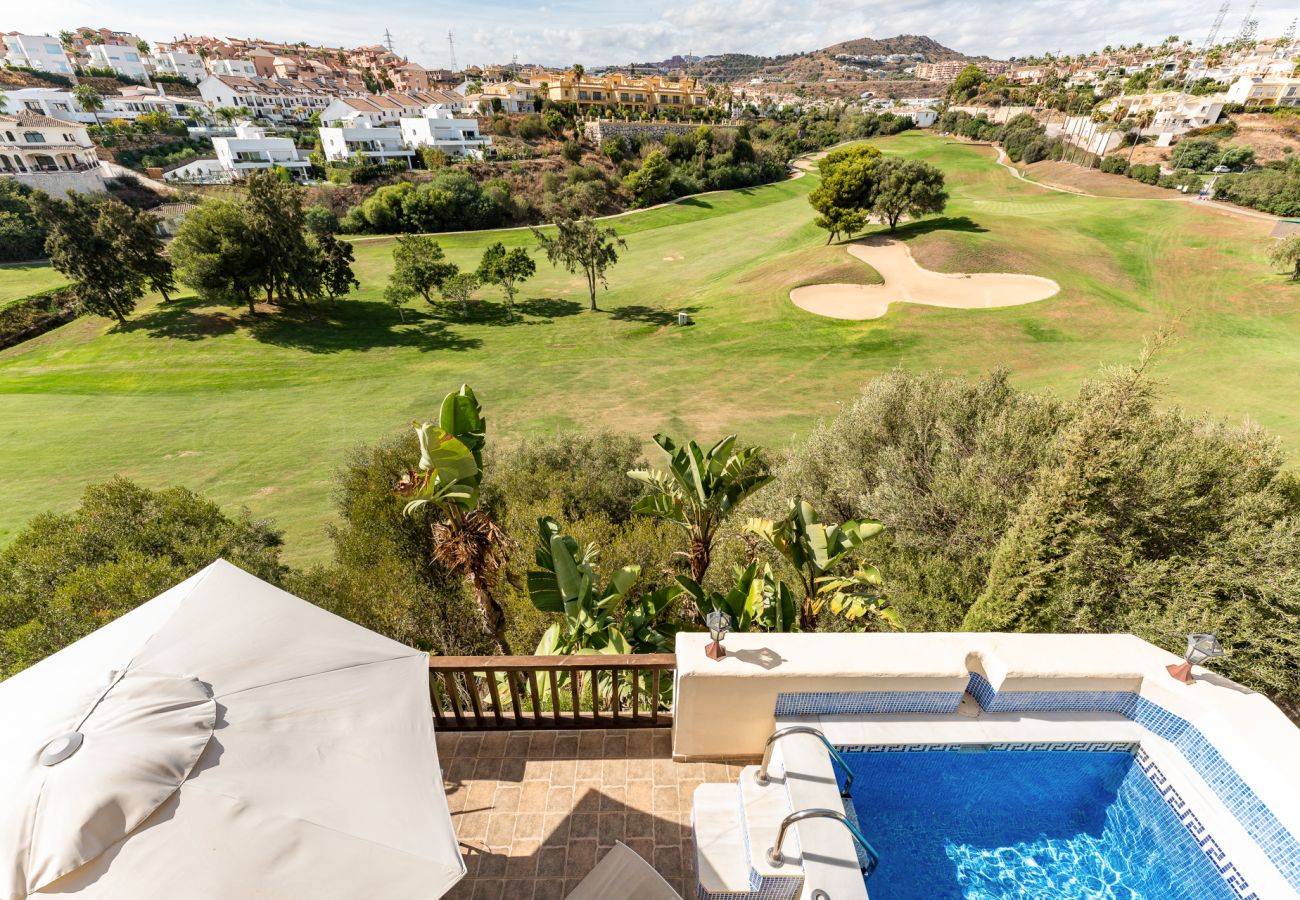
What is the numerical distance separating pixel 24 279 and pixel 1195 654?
71178mm

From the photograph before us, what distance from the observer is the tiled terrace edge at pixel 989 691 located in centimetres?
555

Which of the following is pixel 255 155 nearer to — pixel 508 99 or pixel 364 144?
pixel 364 144

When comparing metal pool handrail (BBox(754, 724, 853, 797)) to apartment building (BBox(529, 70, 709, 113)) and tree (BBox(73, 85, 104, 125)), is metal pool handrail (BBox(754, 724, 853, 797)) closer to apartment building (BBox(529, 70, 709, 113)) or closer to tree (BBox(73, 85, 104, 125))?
apartment building (BBox(529, 70, 709, 113))

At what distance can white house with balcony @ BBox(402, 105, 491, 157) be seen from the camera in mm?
90438

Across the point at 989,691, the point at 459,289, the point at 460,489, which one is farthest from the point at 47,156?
the point at 989,691

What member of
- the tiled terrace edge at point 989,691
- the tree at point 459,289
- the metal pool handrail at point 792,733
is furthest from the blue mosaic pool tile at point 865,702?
the tree at point 459,289

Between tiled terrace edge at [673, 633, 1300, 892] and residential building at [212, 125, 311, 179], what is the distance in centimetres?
9910

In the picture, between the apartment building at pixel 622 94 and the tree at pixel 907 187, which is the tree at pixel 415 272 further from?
the apartment building at pixel 622 94

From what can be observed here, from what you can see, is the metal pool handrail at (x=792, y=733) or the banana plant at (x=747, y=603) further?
the banana plant at (x=747, y=603)

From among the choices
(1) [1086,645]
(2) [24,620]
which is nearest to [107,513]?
(2) [24,620]

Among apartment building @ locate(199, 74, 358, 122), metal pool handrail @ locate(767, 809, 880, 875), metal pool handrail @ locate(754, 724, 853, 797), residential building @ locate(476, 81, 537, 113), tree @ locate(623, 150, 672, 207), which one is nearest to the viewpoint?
metal pool handrail @ locate(767, 809, 880, 875)

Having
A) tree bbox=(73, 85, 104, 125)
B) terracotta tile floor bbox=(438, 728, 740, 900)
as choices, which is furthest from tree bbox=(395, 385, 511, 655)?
tree bbox=(73, 85, 104, 125)

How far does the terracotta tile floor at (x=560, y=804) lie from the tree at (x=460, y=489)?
2615 millimetres

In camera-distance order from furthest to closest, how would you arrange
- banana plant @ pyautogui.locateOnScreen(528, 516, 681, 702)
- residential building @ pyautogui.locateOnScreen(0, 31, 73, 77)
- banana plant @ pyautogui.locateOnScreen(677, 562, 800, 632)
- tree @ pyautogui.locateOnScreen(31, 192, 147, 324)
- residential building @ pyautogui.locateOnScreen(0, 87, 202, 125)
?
residential building @ pyautogui.locateOnScreen(0, 31, 73, 77) < residential building @ pyautogui.locateOnScreen(0, 87, 202, 125) < tree @ pyautogui.locateOnScreen(31, 192, 147, 324) < banana plant @ pyautogui.locateOnScreen(677, 562, 800, 632) < banana plant @ pyautogui.locateOnScreen(528, 516, 681, 702)
